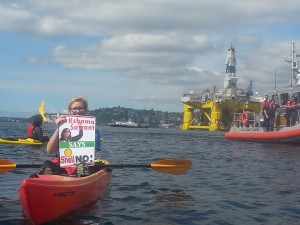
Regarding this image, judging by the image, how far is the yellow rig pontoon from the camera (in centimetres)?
7488

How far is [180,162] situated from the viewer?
955 cm

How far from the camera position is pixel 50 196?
598cm

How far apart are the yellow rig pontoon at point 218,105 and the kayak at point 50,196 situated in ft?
211

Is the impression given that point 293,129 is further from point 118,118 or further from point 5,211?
point 118,118

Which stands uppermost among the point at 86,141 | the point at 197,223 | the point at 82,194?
the point at 86,141

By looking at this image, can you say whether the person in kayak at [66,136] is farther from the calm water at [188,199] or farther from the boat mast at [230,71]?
Answer: the boat mast at [230,71]

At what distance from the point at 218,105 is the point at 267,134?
160ft

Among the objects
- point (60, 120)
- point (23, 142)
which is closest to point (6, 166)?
point (60, 120)

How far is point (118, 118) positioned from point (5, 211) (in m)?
150

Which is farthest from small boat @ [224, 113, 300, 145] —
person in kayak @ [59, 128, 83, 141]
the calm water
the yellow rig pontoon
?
the yellow rig pontoon

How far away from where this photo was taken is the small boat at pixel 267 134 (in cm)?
2478

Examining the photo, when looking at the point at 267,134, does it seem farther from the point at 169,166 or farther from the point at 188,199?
the point at 188,199

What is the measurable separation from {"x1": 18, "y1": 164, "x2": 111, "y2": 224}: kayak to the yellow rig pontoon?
211 ft

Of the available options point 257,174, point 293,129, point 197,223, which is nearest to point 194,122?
point 293,129
